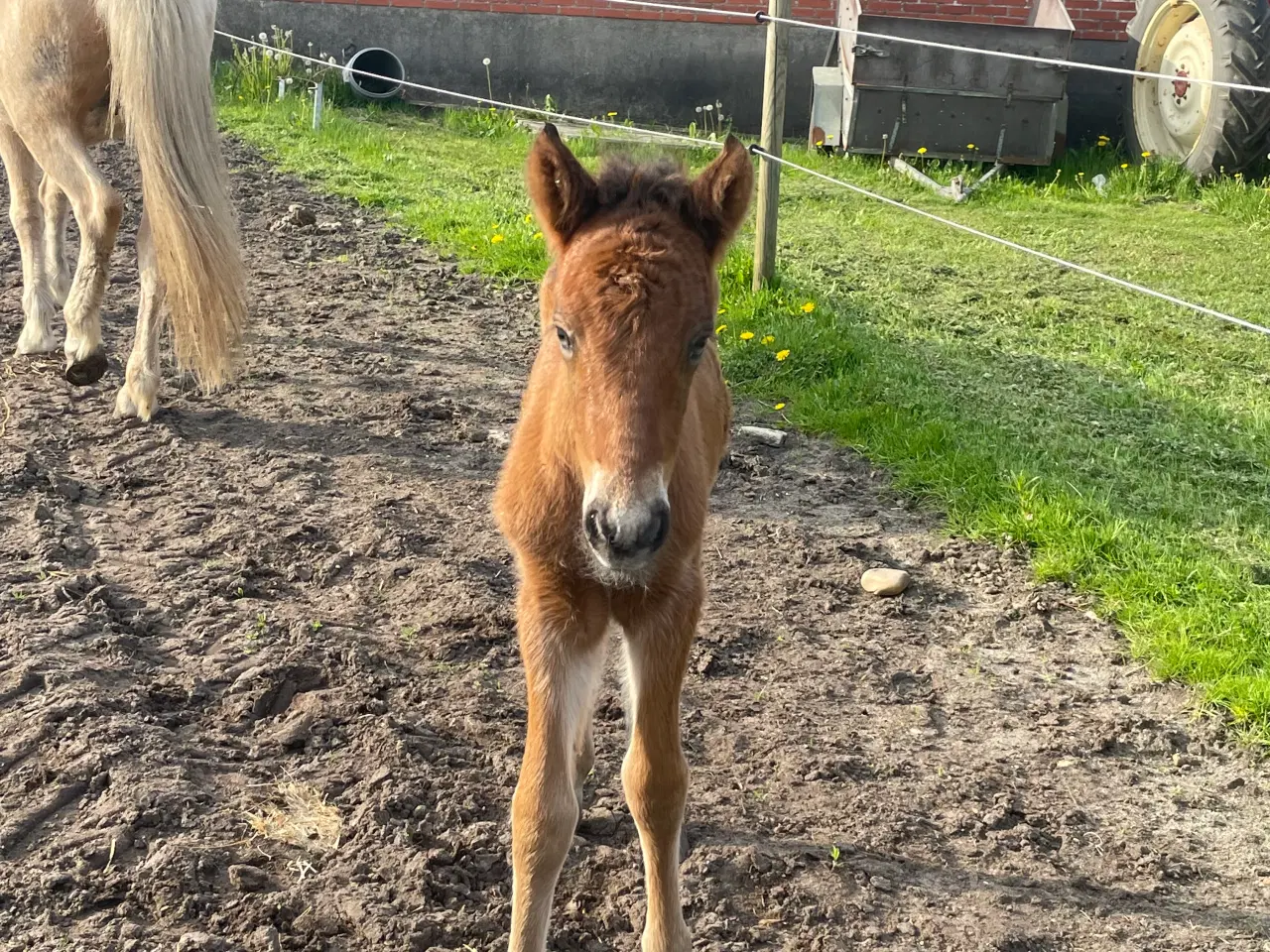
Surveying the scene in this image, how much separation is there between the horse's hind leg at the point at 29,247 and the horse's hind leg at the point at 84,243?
83 cm

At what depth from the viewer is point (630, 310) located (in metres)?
2.31

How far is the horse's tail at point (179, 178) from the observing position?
489cm

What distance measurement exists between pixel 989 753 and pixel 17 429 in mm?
4073

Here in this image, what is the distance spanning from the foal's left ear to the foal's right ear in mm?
235

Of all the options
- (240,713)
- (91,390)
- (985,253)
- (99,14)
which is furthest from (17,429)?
(985,253)

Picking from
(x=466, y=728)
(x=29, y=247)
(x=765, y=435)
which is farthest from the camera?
(x=29, y=247)

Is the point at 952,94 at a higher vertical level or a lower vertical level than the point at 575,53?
lower

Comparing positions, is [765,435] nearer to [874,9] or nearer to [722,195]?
[722,195]

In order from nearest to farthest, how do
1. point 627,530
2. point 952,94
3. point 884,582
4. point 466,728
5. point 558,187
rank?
point 627,530 → point 558,187 → point 466,728 → point 884,582 → point 952,94

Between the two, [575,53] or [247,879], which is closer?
[247,879]

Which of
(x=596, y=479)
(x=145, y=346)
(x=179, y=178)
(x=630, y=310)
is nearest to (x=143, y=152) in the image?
(x=179, y=178)

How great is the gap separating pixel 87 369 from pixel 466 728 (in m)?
2.72

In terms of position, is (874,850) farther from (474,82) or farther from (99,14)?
(474,82)

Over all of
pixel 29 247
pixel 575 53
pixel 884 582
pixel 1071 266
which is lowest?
pixel 884 582
